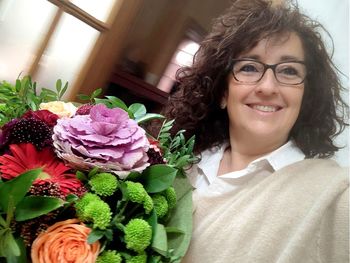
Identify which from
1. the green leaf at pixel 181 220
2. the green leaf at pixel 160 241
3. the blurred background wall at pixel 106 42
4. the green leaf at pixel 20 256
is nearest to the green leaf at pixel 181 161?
the green leaf at pixel 181 220

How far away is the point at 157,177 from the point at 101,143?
3.3 inches

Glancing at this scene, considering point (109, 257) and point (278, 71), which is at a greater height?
point (278, 71)

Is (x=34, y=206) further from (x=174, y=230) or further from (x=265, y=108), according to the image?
(x=265, y=108)

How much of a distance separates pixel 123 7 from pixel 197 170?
59 centimetres

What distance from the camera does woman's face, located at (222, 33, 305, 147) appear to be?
607mm

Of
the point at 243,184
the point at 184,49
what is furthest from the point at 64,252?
the point at 184,49

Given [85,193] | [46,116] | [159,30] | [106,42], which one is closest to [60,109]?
[46,116]

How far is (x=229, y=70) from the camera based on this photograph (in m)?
0.71

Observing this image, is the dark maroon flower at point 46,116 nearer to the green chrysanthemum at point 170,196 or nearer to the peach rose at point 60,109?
the peach rose at point 60,109

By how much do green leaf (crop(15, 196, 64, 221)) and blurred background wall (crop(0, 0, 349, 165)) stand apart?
1.89 feet

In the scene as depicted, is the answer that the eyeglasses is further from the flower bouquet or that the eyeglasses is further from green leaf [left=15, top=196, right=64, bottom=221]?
green leaf [left=15, top=196, right=64, bottom=221]

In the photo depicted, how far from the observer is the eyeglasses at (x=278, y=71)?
60 centimetres

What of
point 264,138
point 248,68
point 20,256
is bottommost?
point 20,256

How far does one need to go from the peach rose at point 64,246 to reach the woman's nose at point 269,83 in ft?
1.39
